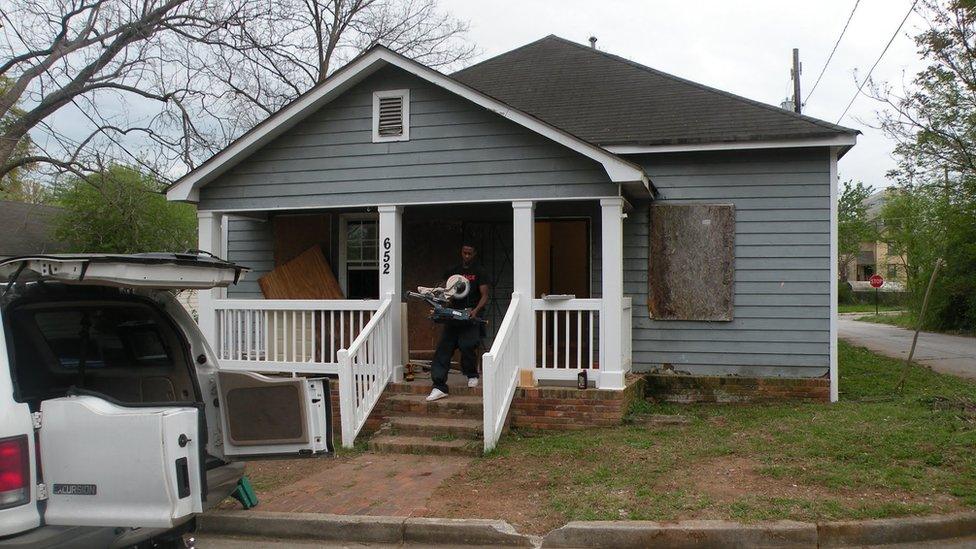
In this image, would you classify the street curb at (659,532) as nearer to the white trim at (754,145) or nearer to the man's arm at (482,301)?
the man's arm at (482,301)

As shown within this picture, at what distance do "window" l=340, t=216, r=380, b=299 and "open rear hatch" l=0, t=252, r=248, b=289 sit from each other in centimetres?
700

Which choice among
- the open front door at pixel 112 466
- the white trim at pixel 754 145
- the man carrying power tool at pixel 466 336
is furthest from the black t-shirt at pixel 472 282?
the open front door at pixel 112 466

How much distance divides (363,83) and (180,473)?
6.65m

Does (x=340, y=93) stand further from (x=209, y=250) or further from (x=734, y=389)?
(x=734, y=389)

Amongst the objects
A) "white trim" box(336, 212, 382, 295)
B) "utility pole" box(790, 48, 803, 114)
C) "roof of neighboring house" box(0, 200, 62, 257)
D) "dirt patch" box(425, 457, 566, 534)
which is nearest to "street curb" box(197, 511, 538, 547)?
"dirt patch" box(425, 457, 566, 534)

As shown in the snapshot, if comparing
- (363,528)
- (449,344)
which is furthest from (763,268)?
(363,528)

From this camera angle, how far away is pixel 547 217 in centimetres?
1076

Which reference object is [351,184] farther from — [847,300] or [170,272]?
[847,300]

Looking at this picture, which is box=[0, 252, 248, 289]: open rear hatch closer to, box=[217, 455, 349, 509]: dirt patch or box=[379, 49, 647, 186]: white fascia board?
box=[217, 455, 349, 509]: dirt patch

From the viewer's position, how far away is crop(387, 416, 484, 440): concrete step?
8.05 metres

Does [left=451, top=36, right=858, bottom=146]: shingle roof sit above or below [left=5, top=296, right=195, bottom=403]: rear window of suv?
above

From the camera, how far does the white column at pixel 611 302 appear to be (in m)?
8.64

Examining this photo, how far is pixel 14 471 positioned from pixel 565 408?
232 inches

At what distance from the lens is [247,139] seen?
9445 mm
